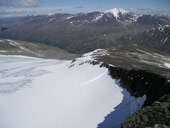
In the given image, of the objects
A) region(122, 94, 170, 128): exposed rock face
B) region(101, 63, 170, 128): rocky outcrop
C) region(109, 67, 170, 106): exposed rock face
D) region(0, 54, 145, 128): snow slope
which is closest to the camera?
region(122, 94, 170, 128): exposed rock face

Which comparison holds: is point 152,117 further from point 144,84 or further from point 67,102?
point 67,102

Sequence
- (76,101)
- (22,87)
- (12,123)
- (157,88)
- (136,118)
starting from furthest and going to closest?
(22,87)
(76,101)
(12,123)
(157,88)
(136,118)

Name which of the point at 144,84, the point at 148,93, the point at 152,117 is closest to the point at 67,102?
the point at 144,84

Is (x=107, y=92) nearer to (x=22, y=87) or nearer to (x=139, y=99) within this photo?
(x=139, y=99)

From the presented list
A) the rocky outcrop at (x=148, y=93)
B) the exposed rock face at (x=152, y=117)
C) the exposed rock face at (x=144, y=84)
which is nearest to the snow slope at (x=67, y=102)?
the exposed rock face at (x=144, y=84)

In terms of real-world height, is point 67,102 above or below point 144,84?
below

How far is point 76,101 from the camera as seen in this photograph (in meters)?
29.2

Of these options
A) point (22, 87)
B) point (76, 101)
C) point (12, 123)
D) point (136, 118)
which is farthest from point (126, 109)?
point (22, 87)

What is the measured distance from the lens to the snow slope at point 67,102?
24.0 metres

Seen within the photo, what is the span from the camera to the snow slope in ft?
78.8

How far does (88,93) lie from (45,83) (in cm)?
1382

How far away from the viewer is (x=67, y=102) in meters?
29.4

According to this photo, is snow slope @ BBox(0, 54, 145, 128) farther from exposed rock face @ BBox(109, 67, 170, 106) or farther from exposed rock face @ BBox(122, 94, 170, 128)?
exposed rock face @ BBox(122, 94, 170, 128)

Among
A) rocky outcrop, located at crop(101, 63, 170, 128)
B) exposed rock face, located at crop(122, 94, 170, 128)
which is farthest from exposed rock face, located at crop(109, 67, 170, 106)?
exposed rock face, located at crop(122, 94, 170, 128)
